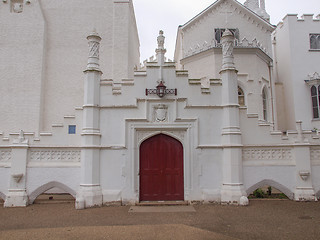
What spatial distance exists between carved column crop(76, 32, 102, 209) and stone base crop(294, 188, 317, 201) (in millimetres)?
7522

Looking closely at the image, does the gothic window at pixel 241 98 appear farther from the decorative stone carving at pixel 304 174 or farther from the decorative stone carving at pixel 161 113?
the decorative stone carving at pixel 161 113

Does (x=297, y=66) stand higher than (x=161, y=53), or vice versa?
(x=297, y=66)

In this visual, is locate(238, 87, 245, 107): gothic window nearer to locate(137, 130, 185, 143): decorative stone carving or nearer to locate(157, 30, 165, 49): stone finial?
locate(137, 130, 185, 143): decorative stone carving

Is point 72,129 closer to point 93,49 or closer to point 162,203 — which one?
point 93,49

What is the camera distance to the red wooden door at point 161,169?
10.2 meters

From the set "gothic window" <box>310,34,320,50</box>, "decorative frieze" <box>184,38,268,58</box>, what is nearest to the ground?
"decorative frieze" <box>184,38,268,58</box>

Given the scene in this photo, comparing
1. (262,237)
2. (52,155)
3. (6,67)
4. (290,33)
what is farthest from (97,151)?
(290,33)

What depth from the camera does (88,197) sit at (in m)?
9.55

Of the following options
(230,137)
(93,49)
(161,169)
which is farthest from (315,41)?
(93,49)

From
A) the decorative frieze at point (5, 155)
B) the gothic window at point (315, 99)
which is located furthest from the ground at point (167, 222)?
the gothic window at point (315, 99)

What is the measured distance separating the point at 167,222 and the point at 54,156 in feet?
17.8

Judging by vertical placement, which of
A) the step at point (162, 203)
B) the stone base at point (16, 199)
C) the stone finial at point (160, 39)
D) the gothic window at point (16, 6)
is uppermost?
the gothic window at point (16, 6)

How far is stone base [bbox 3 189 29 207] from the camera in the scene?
386 inches

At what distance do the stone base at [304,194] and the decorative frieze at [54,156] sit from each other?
28.2 ft
